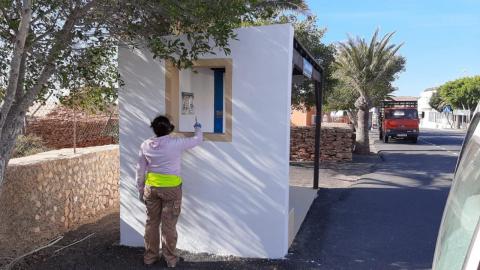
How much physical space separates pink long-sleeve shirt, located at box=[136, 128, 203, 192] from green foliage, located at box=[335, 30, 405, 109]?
45.8 feet

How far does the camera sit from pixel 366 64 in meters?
18.4

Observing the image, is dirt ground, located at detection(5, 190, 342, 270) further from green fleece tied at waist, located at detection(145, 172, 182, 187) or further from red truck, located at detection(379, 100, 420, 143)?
red truck, located at detection(379, 100, 420, 143)

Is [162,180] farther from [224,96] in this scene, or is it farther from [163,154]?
[224,96]

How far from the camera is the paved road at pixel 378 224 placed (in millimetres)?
5492

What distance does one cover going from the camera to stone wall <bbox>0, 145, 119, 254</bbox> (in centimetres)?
560

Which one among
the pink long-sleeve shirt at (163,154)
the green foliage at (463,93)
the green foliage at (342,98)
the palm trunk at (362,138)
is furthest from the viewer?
the green foliage at (463,93)

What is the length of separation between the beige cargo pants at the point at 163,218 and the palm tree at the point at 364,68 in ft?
46.3

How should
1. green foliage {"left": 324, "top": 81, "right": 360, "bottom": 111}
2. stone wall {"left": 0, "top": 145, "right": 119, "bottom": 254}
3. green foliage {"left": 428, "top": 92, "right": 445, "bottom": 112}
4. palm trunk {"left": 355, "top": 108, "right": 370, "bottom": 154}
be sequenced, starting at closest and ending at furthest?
stone wall {"left": 0, "top": 145, "right": 119, "bottom": 254} → palm trunk {"left": 355, "top": 108, "right": 370, "bottom": 154} → green foliage {"left": 324, "top": 81, "right": 360, "bottom": 111} → green foliage {"left": 428, "top": 92, "right": 445, "bottom": 112}

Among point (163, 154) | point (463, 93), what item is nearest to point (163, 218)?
point (163, 154)

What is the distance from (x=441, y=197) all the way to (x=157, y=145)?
6589 mm

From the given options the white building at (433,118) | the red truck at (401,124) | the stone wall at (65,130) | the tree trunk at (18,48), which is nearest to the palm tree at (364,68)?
the red truck at (401,124)

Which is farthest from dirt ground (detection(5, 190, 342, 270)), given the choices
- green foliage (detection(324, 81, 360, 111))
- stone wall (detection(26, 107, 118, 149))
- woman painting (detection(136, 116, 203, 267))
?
green foliage (detection(324, 81, 360, 111))

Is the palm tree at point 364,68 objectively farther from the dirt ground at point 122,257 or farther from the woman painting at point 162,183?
the woman painting at point 162,183

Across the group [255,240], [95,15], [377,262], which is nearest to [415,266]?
[377,262]
